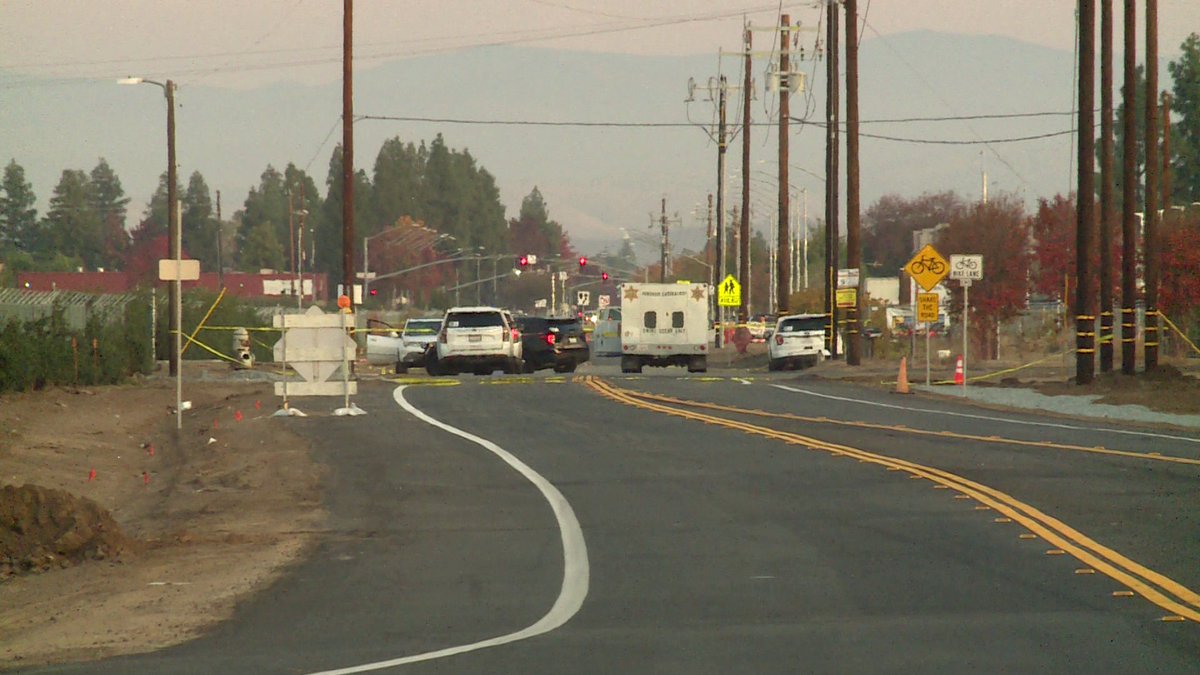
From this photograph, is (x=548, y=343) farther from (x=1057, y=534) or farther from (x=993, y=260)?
(x=1057, y=534)

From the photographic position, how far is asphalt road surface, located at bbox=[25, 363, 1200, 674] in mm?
9867

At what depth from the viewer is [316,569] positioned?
544 inches

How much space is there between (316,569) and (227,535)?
2.74m

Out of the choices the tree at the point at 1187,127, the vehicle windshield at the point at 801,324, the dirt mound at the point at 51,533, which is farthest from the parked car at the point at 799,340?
the tree at the point at 1187,127

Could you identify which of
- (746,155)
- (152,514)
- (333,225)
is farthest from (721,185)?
(333,225)

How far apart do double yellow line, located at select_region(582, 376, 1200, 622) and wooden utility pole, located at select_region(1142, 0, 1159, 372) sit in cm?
1887

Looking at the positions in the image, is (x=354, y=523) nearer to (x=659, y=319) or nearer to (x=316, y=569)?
(x=316, y=569)

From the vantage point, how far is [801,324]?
56938mm

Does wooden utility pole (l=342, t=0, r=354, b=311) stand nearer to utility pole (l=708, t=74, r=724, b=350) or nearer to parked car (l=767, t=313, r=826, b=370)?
parked car (l=767, t=313, r=826, b=370)

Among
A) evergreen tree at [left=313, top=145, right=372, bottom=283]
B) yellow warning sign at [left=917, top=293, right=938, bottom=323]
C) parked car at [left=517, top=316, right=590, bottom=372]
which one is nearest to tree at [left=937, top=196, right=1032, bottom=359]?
parked car at [left=517, top=316, right=590, bottom=372]

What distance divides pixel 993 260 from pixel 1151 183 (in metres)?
21.5

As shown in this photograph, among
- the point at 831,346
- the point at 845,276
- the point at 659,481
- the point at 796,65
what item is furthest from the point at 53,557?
the point at 796,65

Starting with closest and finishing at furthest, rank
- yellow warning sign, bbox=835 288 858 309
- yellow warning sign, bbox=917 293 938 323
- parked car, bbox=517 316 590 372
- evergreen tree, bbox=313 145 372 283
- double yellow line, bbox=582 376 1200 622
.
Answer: double yellow line, bbox=582 376 1200 622 → yellow warning sign, bbox=917 293 938 323 → yellow warning sign, bbox=835 288 858 309 → parked car, bbox=517 316 590 372 → evergreen tree, bbox=313 145 372 283

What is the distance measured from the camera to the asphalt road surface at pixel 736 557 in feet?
32.4
